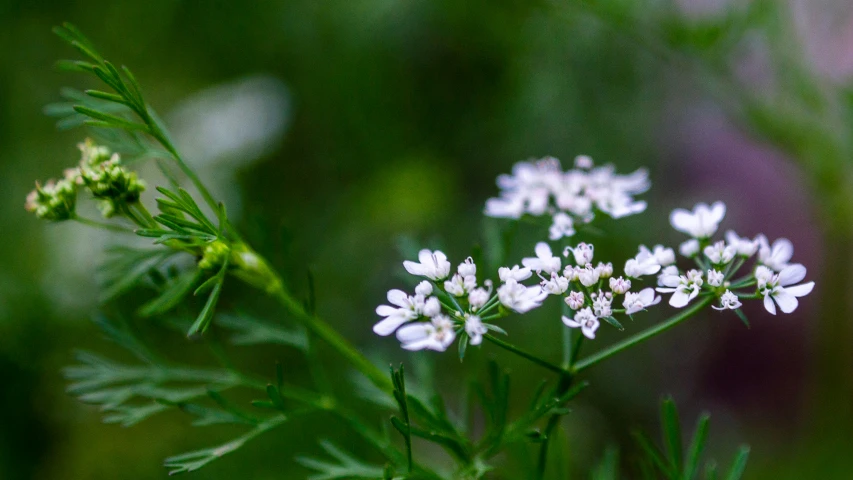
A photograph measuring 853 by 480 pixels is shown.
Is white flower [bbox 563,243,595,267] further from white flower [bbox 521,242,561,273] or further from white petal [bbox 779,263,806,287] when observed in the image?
white petal [bbox 779,263,806,287]

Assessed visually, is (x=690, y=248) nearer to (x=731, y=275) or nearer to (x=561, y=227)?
(x=731, y=275)

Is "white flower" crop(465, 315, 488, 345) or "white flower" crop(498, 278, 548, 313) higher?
"white flower" crop(498, 278, 548, 313)

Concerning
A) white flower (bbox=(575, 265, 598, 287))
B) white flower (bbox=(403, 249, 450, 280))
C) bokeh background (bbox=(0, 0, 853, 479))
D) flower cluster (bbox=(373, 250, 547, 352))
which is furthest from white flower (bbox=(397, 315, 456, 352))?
bokeh background (bbox=(0, 0, 853, 479))

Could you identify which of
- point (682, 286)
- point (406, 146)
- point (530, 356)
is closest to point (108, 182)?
point (530, 356)

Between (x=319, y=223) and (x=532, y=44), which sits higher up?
(x=532, y=44)

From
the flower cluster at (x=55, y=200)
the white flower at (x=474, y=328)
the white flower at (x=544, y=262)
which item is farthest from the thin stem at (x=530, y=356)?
the flower cluster at (x=55, y=200)

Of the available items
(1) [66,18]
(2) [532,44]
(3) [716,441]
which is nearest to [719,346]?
(3) [716,441]

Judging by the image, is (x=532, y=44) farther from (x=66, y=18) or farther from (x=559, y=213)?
(x=66, y=18)
